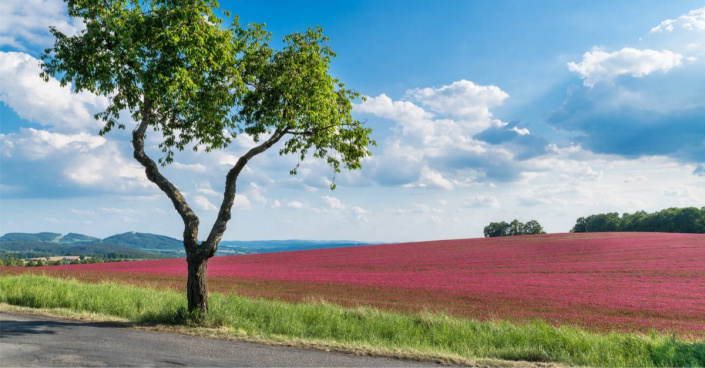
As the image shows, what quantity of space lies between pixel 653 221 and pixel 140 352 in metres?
122

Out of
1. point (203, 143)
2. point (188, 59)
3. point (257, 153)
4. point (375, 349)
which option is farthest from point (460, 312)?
point (188, 59)

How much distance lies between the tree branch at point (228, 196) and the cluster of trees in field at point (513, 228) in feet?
386

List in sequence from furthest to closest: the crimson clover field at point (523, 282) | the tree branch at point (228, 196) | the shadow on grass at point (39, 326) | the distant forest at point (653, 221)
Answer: the distant forest at point (653, 221)
the crimson clover field at point (523, 282)
the tree branch at point (228, 196)
the shadow on grass at point (39, 326)

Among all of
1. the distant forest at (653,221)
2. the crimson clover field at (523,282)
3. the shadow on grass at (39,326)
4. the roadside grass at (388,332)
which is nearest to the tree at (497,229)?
the distant forest at (653,221)

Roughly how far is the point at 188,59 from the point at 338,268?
112 feet

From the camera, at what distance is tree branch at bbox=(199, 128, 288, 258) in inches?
564

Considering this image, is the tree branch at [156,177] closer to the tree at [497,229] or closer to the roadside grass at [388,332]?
the roadside grass at [388,332]

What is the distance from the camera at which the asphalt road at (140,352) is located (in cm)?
894

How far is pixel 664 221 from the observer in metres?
104

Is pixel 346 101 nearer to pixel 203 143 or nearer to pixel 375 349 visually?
pixel 203 143

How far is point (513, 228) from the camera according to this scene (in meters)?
125

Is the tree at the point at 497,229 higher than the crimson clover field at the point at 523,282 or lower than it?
higher

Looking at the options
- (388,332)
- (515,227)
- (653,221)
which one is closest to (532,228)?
(515,227)

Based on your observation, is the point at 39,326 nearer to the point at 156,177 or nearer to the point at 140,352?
the point at 140,352
